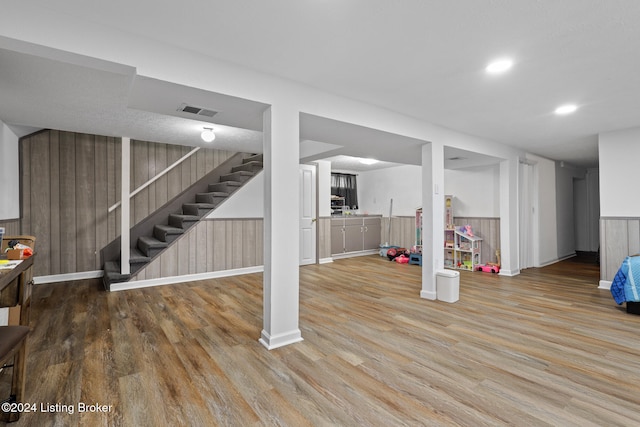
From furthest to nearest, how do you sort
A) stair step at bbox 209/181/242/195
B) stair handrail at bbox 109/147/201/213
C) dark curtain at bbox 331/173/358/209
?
1. dark curtain at bbox 331/173/358/209
2. stair step at bbox 209/181/242/195
3. stair handrail at bbox 109/147/201/213

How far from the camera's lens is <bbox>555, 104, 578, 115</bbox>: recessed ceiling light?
3.47 metres

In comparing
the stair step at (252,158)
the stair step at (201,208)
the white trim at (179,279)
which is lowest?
the white trim at (179,279)

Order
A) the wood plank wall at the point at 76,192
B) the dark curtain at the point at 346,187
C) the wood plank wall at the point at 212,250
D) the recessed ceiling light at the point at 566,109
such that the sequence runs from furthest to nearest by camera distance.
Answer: the dark curtain at the point at 346,187 < the wood plank wall at the point at 212,250 < the wood plank wall at the point at 76,192 < the recessed ceiling light at the point at 566,109

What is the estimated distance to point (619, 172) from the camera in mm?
4508

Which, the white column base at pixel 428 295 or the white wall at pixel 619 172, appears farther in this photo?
the white wall at pixel 619 172

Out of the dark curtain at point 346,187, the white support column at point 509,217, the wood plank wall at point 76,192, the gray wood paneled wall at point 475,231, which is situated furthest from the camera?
the dark curtain at point 346,187

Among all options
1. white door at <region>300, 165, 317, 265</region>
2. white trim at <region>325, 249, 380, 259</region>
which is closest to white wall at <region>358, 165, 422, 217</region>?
white trim at <region>325, 249, 380, 259</region>

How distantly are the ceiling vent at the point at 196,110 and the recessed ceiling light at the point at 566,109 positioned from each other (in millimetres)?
3771

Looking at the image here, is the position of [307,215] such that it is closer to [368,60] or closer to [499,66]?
[368,60]

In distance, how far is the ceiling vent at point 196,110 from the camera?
2.77m

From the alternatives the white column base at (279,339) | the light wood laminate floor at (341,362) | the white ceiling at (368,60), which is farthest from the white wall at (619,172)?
the white column base at (279,339)

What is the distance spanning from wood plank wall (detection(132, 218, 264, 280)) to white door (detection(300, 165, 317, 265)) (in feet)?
3.33

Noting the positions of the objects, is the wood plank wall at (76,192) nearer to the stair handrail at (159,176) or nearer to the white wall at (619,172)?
the stair handrail at (159,176)

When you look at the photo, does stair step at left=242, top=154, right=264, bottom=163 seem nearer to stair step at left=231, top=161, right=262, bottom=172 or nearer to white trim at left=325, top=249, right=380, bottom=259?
stair step at left=231, top=161, right=262, bottom=172
